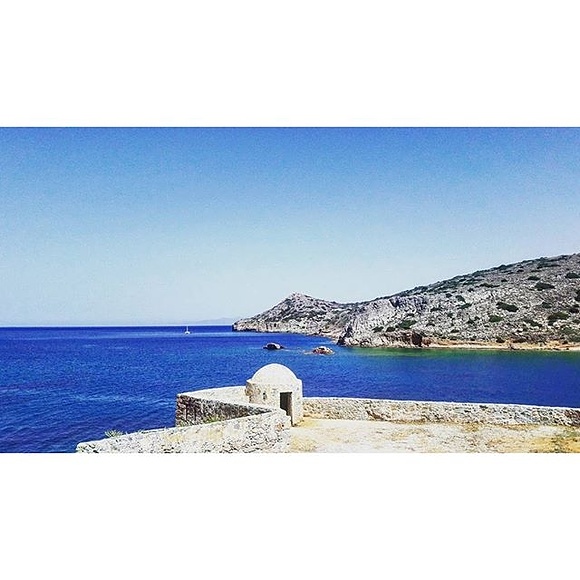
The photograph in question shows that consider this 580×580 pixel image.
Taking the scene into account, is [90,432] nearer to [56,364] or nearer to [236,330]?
[56,364]

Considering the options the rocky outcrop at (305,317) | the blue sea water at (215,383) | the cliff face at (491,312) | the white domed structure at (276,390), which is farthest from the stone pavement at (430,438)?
the rocky outcrop at (305,317)

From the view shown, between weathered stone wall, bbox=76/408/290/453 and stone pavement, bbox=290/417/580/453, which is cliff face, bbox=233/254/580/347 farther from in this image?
weathered stone wall, bbox=76/408/290/453

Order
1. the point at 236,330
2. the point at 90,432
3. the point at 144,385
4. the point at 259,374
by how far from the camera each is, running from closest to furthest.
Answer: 1. the point at 259,374
2. the point at 90,432
3. the point at 144,385
4. the point at 236,330

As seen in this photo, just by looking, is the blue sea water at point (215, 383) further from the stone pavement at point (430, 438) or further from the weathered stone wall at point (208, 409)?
the stone pavement at point (430, 438)

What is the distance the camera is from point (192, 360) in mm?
59750

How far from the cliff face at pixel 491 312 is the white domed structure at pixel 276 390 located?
36936 mm

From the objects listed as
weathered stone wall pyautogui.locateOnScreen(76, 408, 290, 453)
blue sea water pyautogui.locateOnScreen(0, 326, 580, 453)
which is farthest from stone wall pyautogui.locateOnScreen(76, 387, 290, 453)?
blue sea water pyautogui.locateOnScreen(0, 326, 580, 453)

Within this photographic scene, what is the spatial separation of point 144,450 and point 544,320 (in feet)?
147

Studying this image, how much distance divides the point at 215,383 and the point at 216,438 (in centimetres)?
2961

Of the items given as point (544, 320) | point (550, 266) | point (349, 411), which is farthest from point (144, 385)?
point (550, 266)

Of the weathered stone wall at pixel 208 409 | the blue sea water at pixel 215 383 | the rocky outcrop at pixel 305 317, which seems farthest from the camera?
the rocky outcrop at pixel 305 317

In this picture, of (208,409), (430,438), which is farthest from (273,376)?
(430,438)

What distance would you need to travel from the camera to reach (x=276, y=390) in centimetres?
1323

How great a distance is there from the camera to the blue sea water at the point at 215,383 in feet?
78.3
